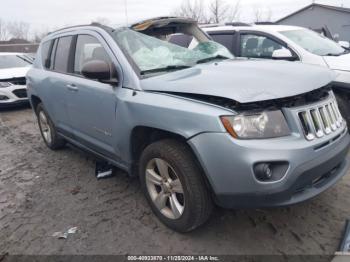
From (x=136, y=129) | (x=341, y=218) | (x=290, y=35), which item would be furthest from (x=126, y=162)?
(x=290, y=35)

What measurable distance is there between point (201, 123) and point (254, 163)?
46 centimetres

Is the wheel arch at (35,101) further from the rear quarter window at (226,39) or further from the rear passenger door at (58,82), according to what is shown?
the rear quarter window at (226,39)

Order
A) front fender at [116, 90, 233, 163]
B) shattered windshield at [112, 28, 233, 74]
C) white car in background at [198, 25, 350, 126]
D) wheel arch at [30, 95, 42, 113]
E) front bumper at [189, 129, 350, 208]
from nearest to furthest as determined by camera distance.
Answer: front bumper at [189, 129, 350, 208]
front fender at [116, 90, 233, 163]
shattered windshield at [112, 28, 233, 74]
white car in background at [198, 25, 350, 126]
wheel arch at [30, 95, 42, 113]

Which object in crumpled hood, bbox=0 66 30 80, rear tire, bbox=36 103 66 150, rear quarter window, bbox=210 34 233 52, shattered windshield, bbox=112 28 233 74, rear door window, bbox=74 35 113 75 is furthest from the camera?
crumpled hood, bbox=0 66 30 80

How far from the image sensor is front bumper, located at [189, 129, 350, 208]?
7.09 feet

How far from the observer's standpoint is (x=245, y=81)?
240 cm

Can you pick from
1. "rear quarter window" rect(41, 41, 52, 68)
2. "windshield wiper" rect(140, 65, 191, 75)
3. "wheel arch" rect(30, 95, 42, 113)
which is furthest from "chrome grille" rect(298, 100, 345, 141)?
"wheel arch" rect(30, 95, 42, 113)

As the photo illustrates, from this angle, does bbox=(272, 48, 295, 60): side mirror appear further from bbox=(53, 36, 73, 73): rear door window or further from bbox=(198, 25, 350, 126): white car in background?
bbox=(53, 36, 73, 73): rear door window

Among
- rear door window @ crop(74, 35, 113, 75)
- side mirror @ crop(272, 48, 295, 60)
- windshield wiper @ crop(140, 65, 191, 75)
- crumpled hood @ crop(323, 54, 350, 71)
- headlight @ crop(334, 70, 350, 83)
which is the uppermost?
rear door window @ crop(74, 35, 113, 75)

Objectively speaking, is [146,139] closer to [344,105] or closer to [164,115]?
[164,115]

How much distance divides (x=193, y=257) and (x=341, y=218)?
141 cm

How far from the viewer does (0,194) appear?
3918 mm

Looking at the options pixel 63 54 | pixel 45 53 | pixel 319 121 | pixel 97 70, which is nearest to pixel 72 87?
pixel 63 54

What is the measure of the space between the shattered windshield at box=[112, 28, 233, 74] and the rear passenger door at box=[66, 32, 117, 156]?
0.21 m
